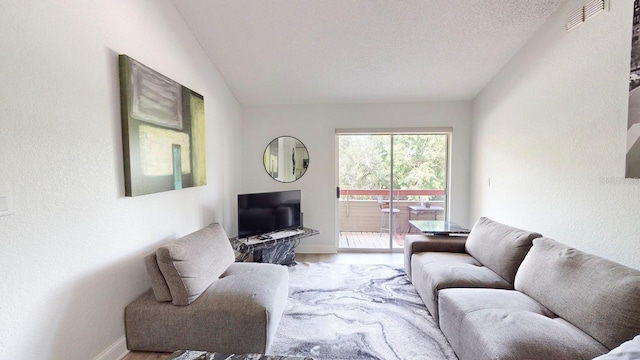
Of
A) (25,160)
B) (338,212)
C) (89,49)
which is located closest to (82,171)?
(25,160)

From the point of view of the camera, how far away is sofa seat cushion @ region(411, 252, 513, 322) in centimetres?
209

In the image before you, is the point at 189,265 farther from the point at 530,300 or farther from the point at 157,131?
the point at 530,300

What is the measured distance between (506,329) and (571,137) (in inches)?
66.0

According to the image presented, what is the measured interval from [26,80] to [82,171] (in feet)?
1.66

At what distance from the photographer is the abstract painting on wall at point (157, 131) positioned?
1.80 metres

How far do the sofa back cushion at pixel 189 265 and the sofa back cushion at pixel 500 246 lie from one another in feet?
7.57

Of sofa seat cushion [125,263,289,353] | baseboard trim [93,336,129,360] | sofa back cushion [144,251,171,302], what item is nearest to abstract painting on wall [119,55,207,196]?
sofa back cushion [144,251,171,302]

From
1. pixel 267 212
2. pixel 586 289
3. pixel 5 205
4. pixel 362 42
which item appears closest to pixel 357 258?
pixel 267 212

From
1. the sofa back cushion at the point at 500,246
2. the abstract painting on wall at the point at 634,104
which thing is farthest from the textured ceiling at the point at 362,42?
the sofa back cushion at the point at 500,246

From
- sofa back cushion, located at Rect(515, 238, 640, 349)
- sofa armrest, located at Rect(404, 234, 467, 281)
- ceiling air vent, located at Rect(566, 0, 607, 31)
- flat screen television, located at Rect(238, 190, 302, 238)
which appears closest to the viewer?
sofa back cushion, located at Rect(515, 238, 640, 349)

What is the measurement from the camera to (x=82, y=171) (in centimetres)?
153

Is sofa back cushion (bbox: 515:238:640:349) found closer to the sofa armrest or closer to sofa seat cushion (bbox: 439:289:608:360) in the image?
sofa seat cushion (bbox: 439:289:608:360)

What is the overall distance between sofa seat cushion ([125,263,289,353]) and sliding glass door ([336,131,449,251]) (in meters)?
2.58

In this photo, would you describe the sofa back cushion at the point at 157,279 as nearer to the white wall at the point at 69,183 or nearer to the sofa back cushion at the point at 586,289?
Answer: the white wall at the point at 69,183
